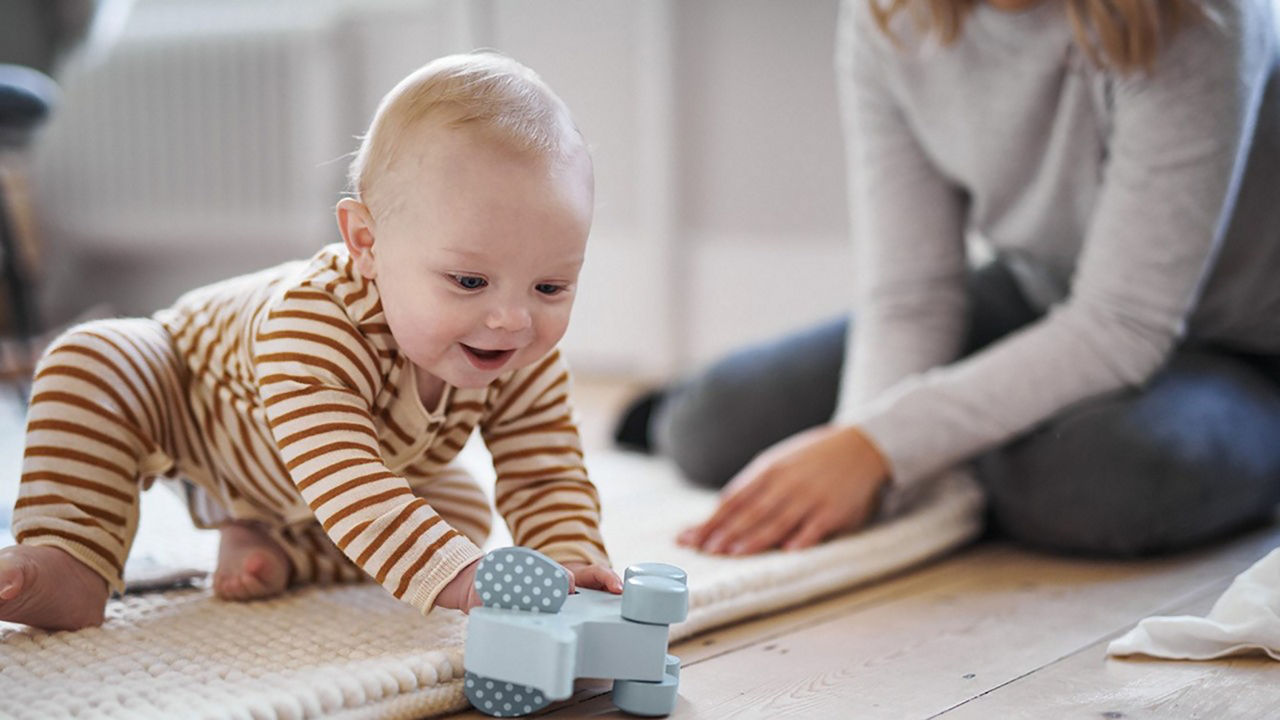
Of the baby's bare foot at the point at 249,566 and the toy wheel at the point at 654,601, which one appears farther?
the baby's bare foot at the point at 249,566

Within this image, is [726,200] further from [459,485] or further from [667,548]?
[459,485]

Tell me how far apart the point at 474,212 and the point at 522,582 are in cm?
20

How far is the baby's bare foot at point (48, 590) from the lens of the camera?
73cm

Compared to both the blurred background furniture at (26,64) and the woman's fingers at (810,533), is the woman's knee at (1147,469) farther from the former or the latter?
the blurred background furniture at (26,64)

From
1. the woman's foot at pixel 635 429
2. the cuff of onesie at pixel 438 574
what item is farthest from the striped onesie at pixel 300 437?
the woman's foot at pixel 635 429

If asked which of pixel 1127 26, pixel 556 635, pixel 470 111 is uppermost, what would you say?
pixel 1127 26

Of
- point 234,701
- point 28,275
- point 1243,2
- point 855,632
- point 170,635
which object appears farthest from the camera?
point 28,275

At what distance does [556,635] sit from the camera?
0.63 m

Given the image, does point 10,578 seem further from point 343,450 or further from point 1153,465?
point 1153,465

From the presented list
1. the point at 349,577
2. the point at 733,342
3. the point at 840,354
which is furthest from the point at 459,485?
the point at 733,342

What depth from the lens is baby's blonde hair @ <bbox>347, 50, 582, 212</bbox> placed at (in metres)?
0.70

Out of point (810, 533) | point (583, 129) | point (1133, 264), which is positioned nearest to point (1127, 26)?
point (1133, 264)

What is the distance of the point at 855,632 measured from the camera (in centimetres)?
88

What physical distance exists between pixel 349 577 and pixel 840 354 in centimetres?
61
